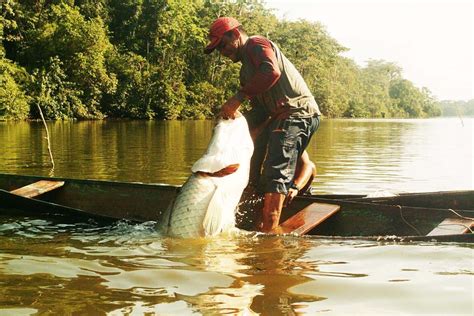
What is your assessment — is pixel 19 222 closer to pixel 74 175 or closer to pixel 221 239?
pixel 221 239

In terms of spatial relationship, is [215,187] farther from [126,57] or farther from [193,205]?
[126,57]

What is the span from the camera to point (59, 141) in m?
19.5

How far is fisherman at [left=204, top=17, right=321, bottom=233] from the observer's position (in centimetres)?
482

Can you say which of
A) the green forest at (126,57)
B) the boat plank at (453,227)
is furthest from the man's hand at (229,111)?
the green forest at (126,57)

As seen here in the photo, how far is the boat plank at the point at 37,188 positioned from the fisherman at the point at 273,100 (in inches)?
113

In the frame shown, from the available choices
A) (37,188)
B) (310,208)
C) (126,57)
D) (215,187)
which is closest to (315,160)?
(37,188)

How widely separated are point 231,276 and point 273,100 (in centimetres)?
209

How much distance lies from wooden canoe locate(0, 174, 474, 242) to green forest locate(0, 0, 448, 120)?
29.7 m

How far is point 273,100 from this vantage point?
5.11m

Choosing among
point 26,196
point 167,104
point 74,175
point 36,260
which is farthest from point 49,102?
point 36,260

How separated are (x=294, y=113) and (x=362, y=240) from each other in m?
1.41

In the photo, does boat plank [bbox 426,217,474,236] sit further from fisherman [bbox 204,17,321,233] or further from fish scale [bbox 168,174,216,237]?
fish scale [bbox 168,174,216,237]

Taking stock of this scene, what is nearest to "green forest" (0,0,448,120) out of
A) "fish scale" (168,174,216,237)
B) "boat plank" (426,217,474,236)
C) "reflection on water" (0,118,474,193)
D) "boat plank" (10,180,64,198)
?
"reflection on water" (0,118,474,193)

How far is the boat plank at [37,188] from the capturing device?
6.34 metres
